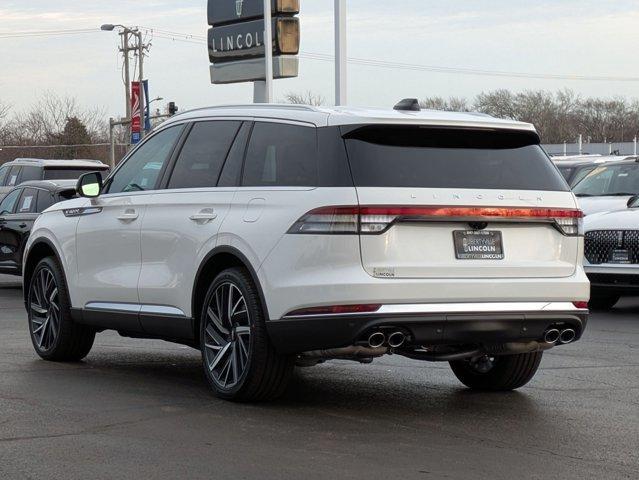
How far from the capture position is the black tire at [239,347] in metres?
7.55

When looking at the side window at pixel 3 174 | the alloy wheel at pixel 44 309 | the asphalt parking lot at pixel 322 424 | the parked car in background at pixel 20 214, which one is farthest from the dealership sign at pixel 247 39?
the asphalt parking lot at pixel 322 424

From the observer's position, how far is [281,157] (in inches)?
307

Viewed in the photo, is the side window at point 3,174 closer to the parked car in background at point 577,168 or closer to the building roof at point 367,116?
the parked car in background at point 577,168

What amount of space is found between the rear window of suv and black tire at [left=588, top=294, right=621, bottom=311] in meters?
7.88

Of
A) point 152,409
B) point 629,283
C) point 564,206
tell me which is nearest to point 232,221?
point 152,409

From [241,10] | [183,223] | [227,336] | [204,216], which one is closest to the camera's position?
[227,336]

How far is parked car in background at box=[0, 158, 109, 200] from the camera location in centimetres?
2317

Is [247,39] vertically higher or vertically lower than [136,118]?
higher

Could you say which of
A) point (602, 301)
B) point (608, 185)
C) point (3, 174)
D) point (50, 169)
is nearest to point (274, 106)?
point (602, 301)

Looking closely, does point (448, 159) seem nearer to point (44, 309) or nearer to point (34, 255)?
point (44, 309)

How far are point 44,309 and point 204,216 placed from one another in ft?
8.51

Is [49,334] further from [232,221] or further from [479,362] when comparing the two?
[479,362]

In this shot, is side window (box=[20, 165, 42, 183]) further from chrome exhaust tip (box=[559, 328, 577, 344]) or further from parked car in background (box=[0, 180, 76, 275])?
chrome exhaust tip (box=[559, 328, 577, 344])

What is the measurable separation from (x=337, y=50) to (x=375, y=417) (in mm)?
17834
